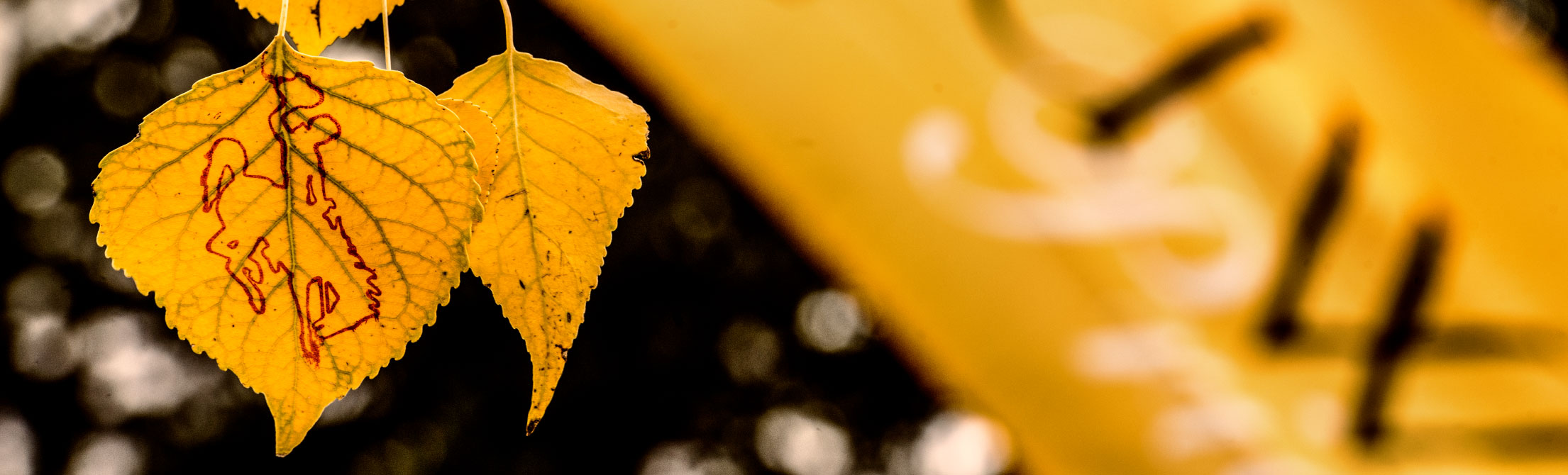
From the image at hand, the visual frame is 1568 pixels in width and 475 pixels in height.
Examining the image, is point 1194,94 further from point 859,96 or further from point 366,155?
point 366,155

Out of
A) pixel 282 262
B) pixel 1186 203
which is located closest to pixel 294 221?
pixel 282 262

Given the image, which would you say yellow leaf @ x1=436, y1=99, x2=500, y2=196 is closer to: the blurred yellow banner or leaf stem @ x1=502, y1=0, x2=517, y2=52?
leaf stem @ x1=502, y1=0, x2=517, y2=52

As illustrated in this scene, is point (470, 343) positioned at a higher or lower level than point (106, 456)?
higher

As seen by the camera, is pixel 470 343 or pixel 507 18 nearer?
pixel 507 18

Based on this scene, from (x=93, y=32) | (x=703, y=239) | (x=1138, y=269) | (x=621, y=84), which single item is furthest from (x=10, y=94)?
(x=1138, y=269)

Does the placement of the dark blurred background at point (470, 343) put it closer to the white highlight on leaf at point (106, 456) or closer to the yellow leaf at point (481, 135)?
the white highlight on leaf at point (106, 456)

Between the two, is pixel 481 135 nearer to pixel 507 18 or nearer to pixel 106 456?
pixel 507 18

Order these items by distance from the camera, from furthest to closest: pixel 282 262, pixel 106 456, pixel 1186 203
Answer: pixel 106 456
pixel 1186 203
pixel 282 262

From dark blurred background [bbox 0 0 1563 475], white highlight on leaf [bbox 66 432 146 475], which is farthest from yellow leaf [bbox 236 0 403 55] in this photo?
white highlight on leaf [bbox 66 432 146 475]
